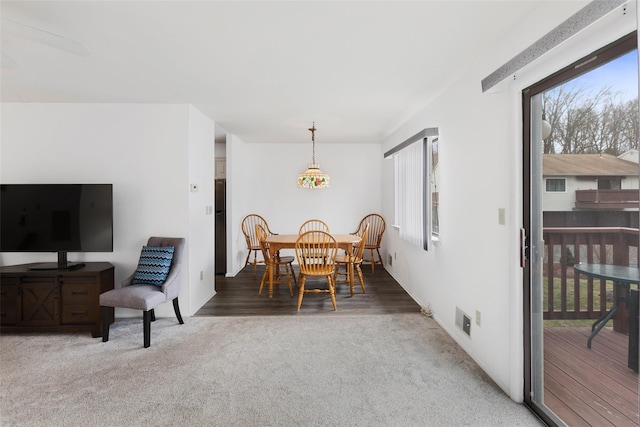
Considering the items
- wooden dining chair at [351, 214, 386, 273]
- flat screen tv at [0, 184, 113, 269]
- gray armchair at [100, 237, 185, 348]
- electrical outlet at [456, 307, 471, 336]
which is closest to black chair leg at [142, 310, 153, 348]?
gray armchair at [100, 237, 185, 348]

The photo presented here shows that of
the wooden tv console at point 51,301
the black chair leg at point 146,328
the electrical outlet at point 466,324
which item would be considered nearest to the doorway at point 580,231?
the electrical outlet at point 466,324

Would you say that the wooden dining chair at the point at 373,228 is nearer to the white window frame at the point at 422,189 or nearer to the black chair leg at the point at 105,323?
the white window frame at the point at 422,189

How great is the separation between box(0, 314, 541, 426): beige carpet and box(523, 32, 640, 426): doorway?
37cm

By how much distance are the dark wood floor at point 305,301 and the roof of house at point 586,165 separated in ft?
7.57

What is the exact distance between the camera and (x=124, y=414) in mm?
1879

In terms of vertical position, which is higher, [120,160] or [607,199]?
[120,160]

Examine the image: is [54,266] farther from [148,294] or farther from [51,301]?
[148,294]

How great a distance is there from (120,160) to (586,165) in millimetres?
4061

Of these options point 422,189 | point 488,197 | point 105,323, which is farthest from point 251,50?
point 105,323

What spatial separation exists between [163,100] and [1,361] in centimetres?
273

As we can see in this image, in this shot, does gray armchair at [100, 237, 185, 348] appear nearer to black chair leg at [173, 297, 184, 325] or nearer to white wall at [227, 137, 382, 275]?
black chair leg at [173, 297, 184, 325]

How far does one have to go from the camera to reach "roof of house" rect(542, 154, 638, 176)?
4.66 feet

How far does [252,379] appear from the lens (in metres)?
2.24

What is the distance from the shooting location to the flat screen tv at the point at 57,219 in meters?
3.06
